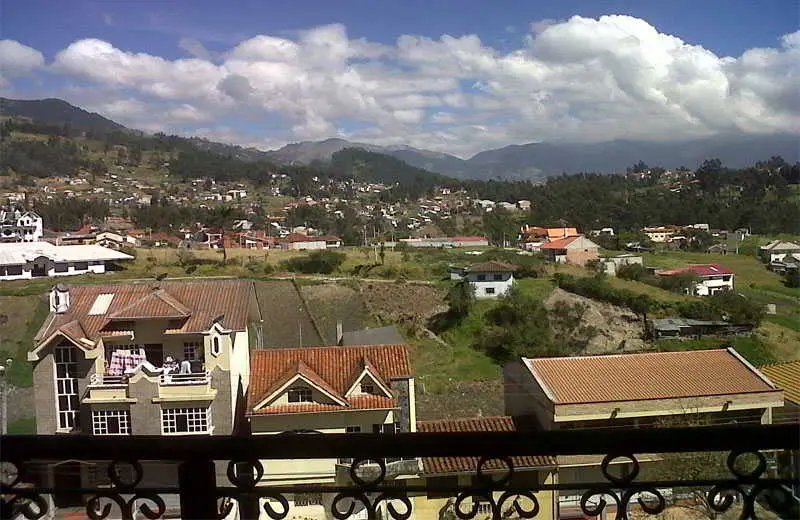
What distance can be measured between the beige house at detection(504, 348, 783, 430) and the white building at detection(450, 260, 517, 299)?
13.8 ft

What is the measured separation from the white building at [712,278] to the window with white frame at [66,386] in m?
4.34

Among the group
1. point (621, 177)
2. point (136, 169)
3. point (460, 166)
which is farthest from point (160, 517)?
point (136, 169)

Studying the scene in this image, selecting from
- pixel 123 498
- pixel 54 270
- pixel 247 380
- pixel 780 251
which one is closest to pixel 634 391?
pixel 780 251

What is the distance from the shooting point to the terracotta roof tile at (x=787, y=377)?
2753 millimetres

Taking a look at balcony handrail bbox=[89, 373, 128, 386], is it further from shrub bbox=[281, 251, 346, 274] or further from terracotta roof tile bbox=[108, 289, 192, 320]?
shrub bbox=[281, 251, 346, 274]

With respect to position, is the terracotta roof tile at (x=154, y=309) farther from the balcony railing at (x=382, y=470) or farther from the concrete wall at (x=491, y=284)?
the concrete wall at (x=491, y=284)

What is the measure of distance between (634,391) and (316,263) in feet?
22.9

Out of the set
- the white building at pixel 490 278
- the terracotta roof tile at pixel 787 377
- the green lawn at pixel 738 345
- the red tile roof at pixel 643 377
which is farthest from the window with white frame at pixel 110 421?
the white building at pixel 490 278

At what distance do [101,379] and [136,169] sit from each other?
9.82 m

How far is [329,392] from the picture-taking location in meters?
3.84

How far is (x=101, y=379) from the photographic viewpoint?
383 cm

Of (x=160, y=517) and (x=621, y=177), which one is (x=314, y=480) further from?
(x=621, y=177)

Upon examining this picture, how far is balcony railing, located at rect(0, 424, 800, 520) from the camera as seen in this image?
2.67 feet

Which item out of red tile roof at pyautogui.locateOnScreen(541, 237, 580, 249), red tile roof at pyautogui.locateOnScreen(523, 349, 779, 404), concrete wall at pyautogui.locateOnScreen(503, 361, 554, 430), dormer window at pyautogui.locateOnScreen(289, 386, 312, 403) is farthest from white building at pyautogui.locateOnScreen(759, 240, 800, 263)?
dormer window at pyautogui.locateOnScreen(289, 386, 312, 403)
